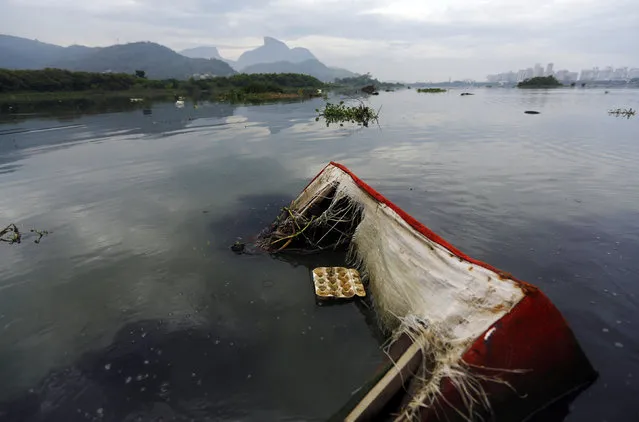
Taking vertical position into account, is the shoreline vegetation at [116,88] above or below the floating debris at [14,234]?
above

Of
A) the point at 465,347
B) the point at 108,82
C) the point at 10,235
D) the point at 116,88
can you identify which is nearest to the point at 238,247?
the point at 465,347

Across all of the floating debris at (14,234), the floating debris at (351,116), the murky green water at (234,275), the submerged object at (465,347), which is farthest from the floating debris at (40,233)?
the floating debris at (351,116)

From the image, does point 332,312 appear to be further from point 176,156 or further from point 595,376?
point 176,156

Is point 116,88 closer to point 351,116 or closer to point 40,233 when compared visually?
point 351,116

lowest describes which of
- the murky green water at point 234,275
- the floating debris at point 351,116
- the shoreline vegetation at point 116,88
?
the murky green water at point 234,275

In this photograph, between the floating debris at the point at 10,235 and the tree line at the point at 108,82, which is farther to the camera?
the tree line at the point at 108,82

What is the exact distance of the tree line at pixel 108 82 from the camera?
8331cm

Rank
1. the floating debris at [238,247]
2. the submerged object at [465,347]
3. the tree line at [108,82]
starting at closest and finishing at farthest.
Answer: the submerged object at [465,347] → the floating debris at [238,247] → the tree line at [108,82]

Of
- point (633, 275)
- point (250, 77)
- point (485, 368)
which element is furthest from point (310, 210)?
point (250, 77)

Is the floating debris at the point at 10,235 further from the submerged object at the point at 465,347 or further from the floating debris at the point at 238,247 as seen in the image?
the submerged object at the point at 465,347

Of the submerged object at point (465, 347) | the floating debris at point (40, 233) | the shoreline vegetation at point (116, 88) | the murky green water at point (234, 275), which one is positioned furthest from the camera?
the shoreline vegetation at point (116, 88)

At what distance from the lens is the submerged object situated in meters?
4.22

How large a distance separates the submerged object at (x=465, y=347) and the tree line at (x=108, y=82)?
8852cm

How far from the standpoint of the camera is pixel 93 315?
26.0ft
